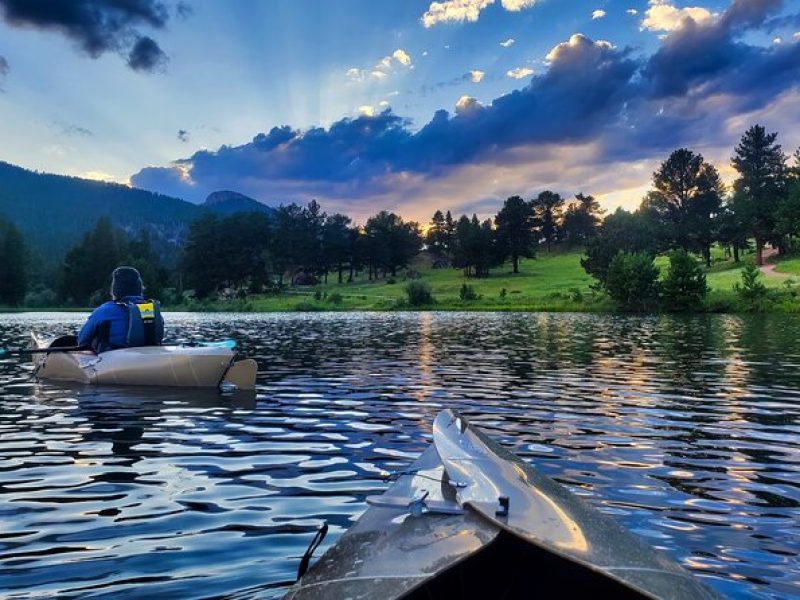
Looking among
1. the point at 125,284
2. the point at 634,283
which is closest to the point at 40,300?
the point at 634,283

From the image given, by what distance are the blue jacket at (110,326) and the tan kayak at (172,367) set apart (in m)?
0.34

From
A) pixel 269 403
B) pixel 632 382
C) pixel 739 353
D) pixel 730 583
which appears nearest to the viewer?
pixel 730 583

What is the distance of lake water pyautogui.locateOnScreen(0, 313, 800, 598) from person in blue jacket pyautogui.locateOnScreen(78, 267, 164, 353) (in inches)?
54.8

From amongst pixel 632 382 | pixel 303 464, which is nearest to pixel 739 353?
pixel 632 382

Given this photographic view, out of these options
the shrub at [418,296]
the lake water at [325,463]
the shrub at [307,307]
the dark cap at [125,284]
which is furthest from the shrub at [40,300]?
the dark cap at [125,284]

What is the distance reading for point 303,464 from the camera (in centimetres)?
938

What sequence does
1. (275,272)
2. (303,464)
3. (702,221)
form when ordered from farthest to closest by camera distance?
(275,272) → (702,221) → (303,464)

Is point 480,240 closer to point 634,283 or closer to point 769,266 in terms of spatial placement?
point 769,266

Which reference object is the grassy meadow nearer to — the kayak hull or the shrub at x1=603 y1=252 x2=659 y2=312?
the shrub at x1=603 y1=252 x2=659 y2=312

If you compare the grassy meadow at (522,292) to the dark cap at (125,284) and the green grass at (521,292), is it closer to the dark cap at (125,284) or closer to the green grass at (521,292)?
the green grass at (521,292)

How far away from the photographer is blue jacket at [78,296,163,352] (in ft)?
55.4

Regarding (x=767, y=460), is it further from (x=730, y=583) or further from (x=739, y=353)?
(x=739, y=353)

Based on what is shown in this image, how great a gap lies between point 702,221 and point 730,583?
11292cm

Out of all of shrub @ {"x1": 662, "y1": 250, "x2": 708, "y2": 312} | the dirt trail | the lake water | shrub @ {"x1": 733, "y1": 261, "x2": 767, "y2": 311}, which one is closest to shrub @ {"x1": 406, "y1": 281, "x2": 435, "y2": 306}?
shrub @ {"x1": 662, "y1": 250, "x2": 708, "y2": 312}
